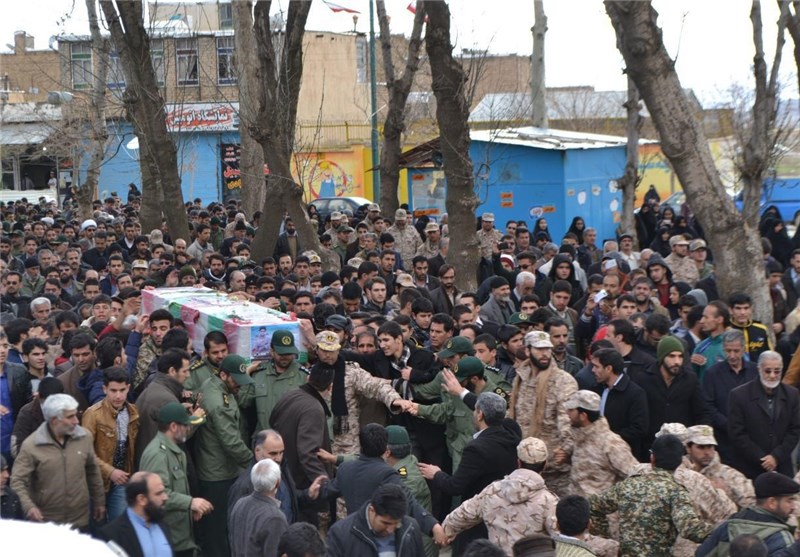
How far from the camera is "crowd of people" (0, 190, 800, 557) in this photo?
6758 mm

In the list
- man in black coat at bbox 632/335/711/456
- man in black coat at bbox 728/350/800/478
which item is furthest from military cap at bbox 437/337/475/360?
man in black coat at bbox 728/350/800/478

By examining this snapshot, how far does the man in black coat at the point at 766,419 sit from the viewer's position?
8.91 meters

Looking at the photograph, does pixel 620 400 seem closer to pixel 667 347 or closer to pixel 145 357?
pixel 667 347

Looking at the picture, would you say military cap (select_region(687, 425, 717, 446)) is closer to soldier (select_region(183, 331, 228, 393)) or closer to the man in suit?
the man in suit

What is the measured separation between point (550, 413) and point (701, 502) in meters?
1.77

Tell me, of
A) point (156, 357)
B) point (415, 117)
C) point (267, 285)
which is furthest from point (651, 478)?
point (415, 117)

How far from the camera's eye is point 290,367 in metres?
9.23

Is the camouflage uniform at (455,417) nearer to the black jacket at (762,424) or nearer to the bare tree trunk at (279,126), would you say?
the black jacket at (762,424)

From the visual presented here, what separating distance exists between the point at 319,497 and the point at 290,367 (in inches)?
55.7

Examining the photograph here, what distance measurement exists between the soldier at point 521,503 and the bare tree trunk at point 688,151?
6.78 metres

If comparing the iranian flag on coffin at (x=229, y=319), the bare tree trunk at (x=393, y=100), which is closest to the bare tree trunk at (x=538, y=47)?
the bare tree trunk at (x=393, y=100)

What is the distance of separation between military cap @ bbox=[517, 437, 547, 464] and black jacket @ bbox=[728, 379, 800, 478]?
8.37ft

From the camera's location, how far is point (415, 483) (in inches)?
311

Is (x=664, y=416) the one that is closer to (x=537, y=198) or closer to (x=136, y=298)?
(x=136, y=298)
